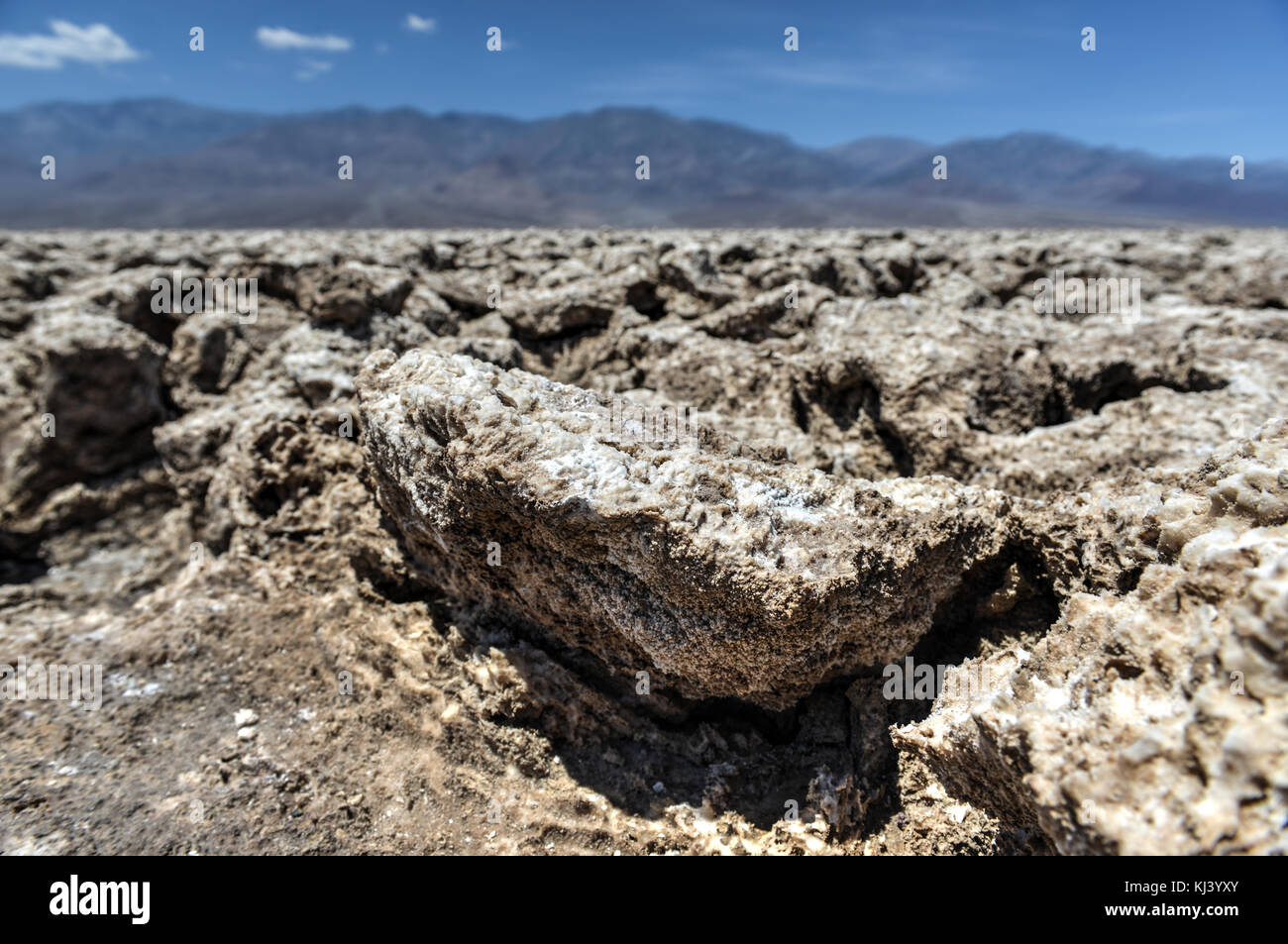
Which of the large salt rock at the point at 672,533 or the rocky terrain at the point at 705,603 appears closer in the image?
the rocky terrain at the point at 705,603

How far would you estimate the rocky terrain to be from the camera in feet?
7.39

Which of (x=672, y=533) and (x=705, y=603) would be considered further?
(x=705, y=603)

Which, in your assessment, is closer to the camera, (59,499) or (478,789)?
(478,789)

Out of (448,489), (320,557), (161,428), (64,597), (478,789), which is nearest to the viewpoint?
(448,489)

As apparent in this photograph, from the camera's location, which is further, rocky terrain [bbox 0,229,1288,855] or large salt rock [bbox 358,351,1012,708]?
large salt rock [bbox 358,351,1012,708]

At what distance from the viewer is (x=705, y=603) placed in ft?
9.32

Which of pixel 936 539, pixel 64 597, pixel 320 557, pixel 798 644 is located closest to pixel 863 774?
pixel 798 644

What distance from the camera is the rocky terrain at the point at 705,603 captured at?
225cm

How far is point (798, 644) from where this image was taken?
2881 mm

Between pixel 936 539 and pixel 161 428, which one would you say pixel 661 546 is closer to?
pixel 936 539

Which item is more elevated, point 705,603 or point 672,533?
point 672,533

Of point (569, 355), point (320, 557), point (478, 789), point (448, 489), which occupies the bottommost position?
point (478, 789)
